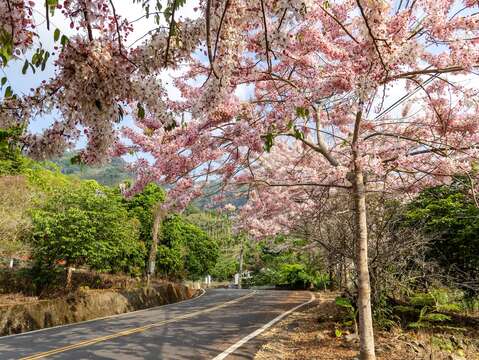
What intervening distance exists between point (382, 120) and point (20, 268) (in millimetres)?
18341

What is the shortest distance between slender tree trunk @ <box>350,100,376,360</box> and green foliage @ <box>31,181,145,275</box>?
1441 centimetres

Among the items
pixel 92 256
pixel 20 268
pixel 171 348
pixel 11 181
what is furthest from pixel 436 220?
pixel 11 181

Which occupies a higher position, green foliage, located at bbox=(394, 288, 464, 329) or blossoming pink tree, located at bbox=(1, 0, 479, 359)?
blossoming pink tree, located at bbox=(1, 0, 479, 359)

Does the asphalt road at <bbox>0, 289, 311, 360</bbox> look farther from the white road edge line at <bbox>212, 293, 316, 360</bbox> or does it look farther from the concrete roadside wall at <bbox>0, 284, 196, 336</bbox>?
the concrete roadside wall at <bbox>0, 284, 196, 336</bbox>

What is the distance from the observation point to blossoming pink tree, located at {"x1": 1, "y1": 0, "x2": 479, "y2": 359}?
298cm

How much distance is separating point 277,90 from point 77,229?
15.6 metres

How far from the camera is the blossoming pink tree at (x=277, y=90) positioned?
2984 mm

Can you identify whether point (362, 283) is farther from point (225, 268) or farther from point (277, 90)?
point (225, 268)

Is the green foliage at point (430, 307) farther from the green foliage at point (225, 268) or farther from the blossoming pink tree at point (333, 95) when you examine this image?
the green foliage at point (225, 268)

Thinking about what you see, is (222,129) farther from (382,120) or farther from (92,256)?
(92,256)

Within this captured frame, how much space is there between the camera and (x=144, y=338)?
10570 mm

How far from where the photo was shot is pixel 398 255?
10.2 m

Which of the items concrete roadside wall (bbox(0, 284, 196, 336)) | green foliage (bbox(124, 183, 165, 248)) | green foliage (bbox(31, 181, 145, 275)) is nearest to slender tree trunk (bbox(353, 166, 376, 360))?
concrete roadside wall (bbox(0, 284, 196, 336))

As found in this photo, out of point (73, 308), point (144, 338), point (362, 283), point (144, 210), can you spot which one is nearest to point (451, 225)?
point (362, 283)
